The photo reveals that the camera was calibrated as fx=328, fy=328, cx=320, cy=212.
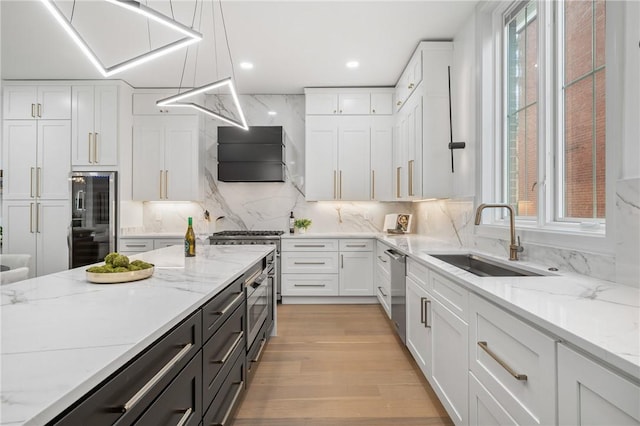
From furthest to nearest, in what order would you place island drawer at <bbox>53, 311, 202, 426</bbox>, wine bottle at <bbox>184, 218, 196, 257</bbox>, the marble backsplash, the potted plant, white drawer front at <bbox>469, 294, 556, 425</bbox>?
1. the marble backsplash
2. the potted plant
3. wine bottle at <bbox>184, 218, 196, 257</bbox>
4. white drawer front at <bbox>469, 294, 556, 425</bbox>
5. island drawer at <bbox>53, 311, 202, 426</bbox>

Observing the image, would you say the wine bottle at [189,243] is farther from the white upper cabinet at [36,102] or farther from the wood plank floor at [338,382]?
the white upper cabinet at [36,102]

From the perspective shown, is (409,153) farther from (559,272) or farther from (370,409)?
(370,409)

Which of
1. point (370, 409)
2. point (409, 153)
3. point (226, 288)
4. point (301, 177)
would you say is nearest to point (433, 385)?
point (370, 409)

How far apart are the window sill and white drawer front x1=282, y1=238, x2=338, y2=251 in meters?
2.28

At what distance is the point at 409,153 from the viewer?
370cm

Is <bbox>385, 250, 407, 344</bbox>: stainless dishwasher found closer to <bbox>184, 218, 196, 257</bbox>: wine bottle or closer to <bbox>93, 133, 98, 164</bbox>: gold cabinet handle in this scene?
<bbox>184, 218, 196, 257</bbox>: wine bottle

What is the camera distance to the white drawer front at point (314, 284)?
4.30 m

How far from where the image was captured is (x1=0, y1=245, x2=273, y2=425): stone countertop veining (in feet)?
1.93

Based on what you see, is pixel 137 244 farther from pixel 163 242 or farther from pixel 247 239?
pixel 247 239

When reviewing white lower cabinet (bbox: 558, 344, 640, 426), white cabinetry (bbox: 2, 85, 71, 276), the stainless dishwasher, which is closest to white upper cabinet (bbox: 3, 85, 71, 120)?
white cabinetry (bbox: 2, 85, 71, 276)

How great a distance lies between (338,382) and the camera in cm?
235

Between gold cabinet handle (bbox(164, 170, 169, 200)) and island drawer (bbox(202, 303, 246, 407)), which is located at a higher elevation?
Result: gold cabinet handle (bbox(164, 170, 169, 200))

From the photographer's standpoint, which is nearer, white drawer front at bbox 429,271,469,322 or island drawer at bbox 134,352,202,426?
island drawer at bbox 134,352,202,426

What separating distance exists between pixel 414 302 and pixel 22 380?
2.27m
